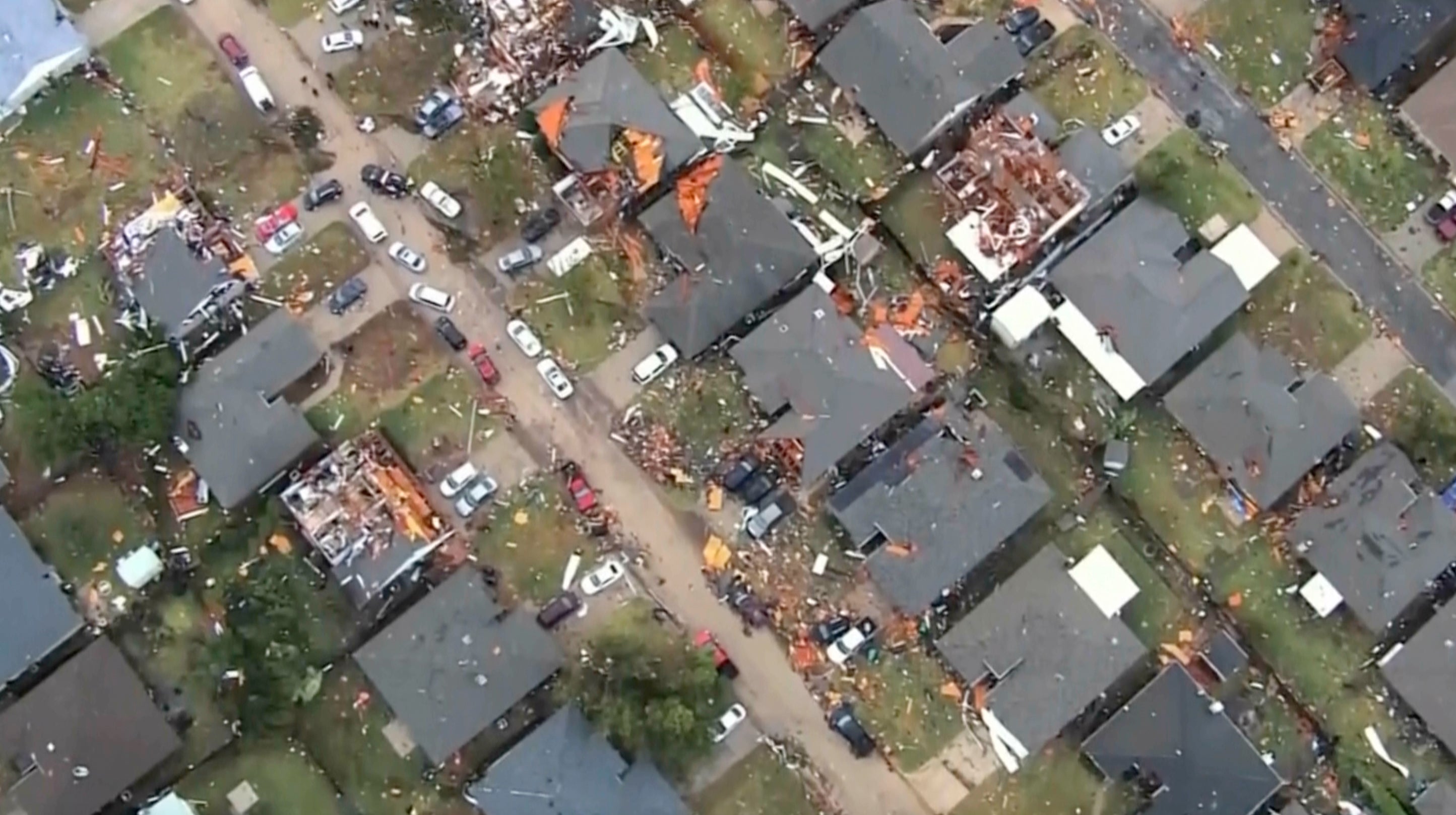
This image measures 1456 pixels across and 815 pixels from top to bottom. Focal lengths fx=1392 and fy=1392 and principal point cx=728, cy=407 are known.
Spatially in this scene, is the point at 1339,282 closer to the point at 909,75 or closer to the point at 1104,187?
the point at 1104,187

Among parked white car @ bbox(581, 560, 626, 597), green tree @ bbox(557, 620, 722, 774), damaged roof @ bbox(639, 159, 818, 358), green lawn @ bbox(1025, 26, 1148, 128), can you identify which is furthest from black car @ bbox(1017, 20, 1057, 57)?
green tree @ bbox(557, 620, 722, 774)

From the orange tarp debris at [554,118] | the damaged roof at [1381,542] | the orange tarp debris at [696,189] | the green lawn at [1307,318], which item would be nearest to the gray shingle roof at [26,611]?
the orange tarp debris at [554,118]

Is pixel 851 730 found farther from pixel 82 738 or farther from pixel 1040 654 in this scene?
pixel 82 738

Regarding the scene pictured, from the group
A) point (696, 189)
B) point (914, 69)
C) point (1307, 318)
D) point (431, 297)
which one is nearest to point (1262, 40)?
point (1307, 318)

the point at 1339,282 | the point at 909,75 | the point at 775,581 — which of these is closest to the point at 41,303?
the point at 775,581

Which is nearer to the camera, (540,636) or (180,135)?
(540,636)

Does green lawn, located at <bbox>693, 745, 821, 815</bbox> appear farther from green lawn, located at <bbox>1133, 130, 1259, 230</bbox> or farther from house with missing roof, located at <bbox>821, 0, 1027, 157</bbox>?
green lawn, located at <bbox>1133, 130, 1259, 230</bbox>
